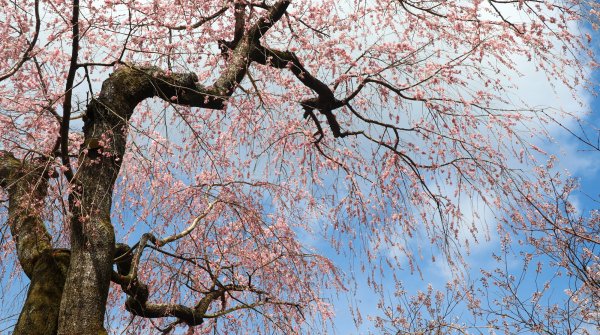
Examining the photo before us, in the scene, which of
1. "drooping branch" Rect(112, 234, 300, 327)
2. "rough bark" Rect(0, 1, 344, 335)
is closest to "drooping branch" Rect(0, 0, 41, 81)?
"rough bark" Rect(0, 1, 344, 335)

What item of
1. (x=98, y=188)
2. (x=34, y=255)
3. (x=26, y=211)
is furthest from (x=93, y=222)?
(x=34, y=255)

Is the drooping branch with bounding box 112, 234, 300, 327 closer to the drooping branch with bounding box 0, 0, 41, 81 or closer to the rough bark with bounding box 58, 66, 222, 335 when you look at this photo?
the rough bark with bounding box 58, 66, 222, 335

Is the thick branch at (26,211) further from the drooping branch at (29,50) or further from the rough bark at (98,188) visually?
the drooping branch at (29,50)

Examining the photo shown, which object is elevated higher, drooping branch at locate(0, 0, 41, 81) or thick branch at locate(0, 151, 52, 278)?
drooping branch at locate(0, 0, 41, 81)

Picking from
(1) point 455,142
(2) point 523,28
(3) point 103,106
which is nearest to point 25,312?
(3) point 103,106

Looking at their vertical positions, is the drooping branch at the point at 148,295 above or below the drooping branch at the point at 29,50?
below

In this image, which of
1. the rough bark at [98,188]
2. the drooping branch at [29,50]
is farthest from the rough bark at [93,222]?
the drooping branch at [29,50]

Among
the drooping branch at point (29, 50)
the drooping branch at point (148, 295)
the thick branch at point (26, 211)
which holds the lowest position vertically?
the drooping branch at point (148, 295)

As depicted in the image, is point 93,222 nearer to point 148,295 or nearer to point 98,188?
point 98,188

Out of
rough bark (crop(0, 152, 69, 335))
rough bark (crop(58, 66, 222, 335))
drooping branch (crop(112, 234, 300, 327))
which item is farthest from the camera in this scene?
drooping branch (crop(112, 234, 300, 327))

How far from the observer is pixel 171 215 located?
5707 millimetres

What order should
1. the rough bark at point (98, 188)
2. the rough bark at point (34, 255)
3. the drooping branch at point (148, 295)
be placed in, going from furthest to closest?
the drooping branch at point (148, 295) < the rough bark at point (34, 255) < the rough bark at point (98, 188)

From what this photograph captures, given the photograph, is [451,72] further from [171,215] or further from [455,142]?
[171,215]

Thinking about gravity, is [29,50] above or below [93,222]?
above
